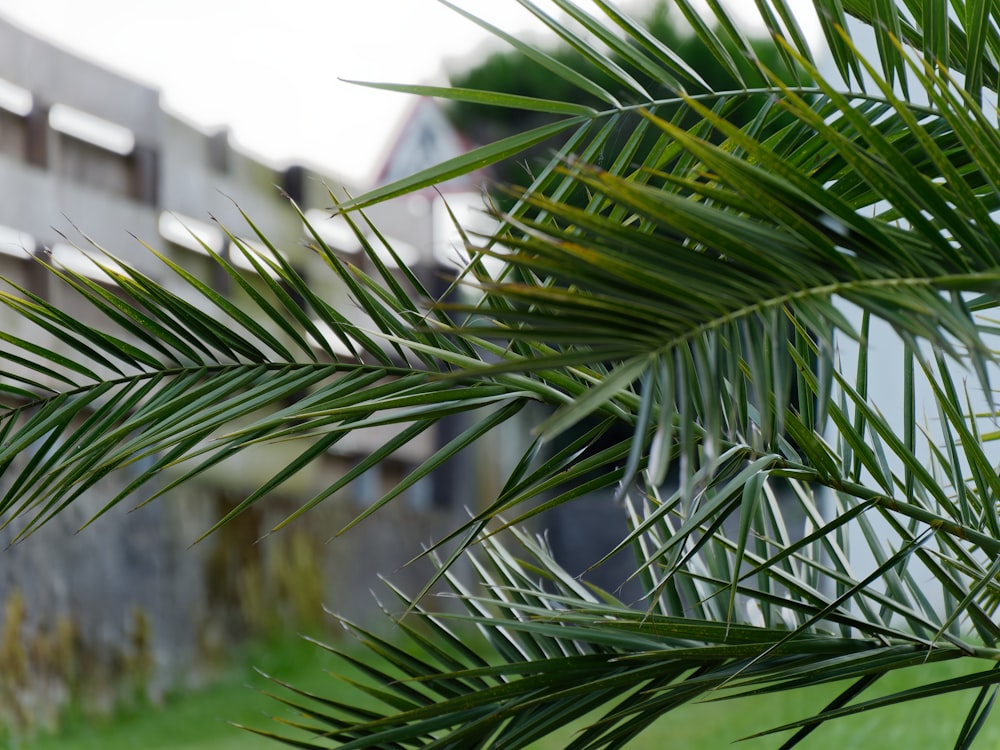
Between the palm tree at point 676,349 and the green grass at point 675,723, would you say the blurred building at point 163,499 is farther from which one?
the palm tree at point 676,349

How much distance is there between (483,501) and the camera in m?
4.40

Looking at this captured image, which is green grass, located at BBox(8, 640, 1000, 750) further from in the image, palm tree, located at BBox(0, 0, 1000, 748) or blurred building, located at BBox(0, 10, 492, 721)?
palm tree, located at BBox(0, 0, 1000, 748)

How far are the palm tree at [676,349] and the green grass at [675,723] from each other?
139 centimetres

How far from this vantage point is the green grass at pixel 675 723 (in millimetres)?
2312

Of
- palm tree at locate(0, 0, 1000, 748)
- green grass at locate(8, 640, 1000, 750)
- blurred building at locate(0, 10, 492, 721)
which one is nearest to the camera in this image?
palm tree at locate(0, 0, 1000, 748)

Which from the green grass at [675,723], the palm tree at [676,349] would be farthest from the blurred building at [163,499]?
the palm tree at [676,349]

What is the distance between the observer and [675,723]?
2.84m

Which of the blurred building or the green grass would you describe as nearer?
the green grass

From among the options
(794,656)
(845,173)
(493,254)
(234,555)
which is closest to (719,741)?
(234,555)

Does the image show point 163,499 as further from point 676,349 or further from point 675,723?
point 676,349

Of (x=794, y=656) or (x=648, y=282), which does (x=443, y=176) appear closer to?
(x=648, y=282)

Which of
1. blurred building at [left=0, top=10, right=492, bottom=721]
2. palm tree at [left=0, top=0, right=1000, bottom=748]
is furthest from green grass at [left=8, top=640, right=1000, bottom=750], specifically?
palm tree at [left=0, top=0, right=1000, bottom=748]

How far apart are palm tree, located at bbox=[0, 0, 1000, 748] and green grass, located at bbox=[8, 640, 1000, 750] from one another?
1386 mm

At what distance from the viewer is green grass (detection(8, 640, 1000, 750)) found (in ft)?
7.59
